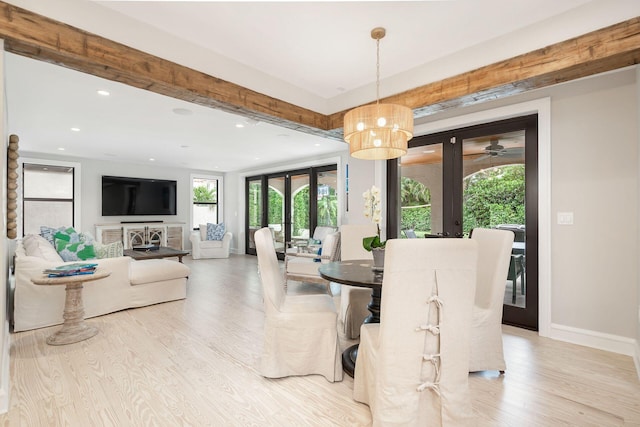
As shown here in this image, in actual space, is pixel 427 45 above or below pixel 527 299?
above

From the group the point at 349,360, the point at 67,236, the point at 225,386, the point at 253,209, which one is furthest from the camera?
the point at 253,209

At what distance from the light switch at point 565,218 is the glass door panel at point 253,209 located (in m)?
6.86

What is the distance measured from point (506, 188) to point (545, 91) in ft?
3.22

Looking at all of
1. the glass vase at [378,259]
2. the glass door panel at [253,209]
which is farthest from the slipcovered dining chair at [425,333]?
the glass door panel at [253,209]

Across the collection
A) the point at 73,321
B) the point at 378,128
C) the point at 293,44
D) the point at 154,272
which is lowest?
the point at 73,321

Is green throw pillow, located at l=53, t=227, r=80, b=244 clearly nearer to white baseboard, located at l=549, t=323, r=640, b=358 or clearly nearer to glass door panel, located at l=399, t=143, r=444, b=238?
glass door panel, located at l=399, t=143, r=444, b=238

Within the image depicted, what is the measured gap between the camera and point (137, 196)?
26.2ft

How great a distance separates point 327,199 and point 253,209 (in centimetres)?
290

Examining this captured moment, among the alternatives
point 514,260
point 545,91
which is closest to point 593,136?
point 545,91

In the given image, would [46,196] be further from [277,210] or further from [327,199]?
[327,199]

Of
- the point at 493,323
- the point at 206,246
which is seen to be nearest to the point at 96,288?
the point at 493,323

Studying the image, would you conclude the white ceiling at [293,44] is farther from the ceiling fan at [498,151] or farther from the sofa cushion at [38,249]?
the sofa cushion at [38,249]

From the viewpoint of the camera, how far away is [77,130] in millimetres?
4895

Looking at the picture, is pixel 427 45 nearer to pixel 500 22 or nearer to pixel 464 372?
pixel 500 22
